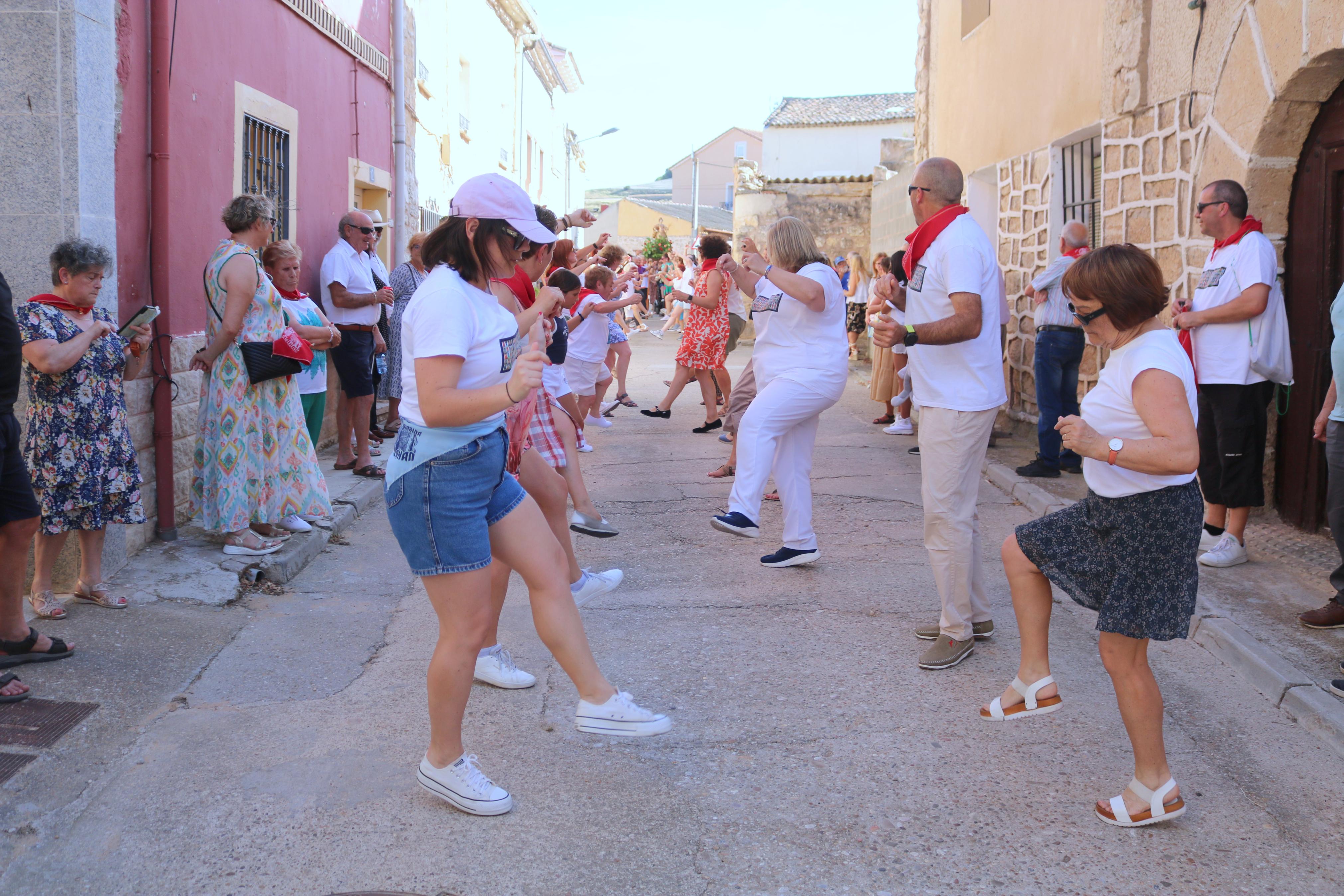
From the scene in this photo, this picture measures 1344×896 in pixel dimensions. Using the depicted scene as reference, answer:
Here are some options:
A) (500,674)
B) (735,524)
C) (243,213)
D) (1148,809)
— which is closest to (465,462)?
(500,674)

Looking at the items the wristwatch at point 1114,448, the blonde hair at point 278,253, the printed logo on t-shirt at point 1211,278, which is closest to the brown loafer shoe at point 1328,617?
the printed logo on t-shirt at point 1211,278

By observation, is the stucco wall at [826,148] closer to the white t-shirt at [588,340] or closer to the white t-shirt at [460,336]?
the white t-shirt at [588,340]

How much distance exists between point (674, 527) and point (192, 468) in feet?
9.20

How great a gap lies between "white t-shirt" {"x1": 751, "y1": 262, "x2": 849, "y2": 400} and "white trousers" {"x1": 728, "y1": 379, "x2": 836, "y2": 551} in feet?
0.20

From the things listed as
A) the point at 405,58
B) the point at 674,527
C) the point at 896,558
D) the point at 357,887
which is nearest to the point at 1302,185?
the point at 896,558

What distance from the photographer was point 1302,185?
612 cm

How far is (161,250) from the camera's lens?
580 cm

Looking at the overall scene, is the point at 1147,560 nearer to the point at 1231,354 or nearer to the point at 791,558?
the point at 791,558

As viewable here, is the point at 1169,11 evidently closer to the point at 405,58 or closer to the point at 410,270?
the point at 410,270

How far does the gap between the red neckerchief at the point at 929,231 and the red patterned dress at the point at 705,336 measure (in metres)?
6.00

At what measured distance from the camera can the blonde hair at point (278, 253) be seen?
657 centimetres

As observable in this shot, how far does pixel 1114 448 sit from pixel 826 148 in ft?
158

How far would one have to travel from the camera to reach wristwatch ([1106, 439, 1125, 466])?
287 centimetres

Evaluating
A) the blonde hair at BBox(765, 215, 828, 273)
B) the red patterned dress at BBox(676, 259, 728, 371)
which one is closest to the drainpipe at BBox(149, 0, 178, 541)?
the blonde hair at BBox(765, 215, 828, 273)
